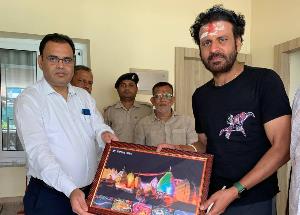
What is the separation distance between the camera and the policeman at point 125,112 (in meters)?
3.72

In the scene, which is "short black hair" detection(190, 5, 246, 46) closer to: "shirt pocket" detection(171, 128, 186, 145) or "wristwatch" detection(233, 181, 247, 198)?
"wristwatch" detection(233, 181, 247, 198)

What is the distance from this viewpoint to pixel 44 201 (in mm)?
1775

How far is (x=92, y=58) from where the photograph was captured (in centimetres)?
395

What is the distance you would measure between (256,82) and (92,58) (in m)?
2.65

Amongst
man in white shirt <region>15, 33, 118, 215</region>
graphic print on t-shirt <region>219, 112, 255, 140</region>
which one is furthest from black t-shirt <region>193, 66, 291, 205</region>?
man in white shirt <region>15, 33, 118, 215</region>

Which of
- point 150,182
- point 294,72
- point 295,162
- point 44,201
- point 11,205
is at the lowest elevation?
point 11,205

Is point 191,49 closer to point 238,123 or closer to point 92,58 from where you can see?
point 92,58

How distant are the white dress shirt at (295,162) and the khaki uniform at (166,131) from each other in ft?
6.99

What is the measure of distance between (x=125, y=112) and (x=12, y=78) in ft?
3.96

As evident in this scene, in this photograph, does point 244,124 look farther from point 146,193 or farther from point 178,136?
point 178,136

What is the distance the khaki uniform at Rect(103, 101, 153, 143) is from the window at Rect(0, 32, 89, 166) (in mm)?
869

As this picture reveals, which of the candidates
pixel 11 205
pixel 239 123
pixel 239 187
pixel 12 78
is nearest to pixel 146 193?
pixel 239 187

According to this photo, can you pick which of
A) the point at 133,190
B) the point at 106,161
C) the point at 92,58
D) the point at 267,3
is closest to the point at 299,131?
the point at 133,190

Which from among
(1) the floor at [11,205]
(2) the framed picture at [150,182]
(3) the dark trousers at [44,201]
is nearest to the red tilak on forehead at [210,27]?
(2) the framed picture at [150,182]
